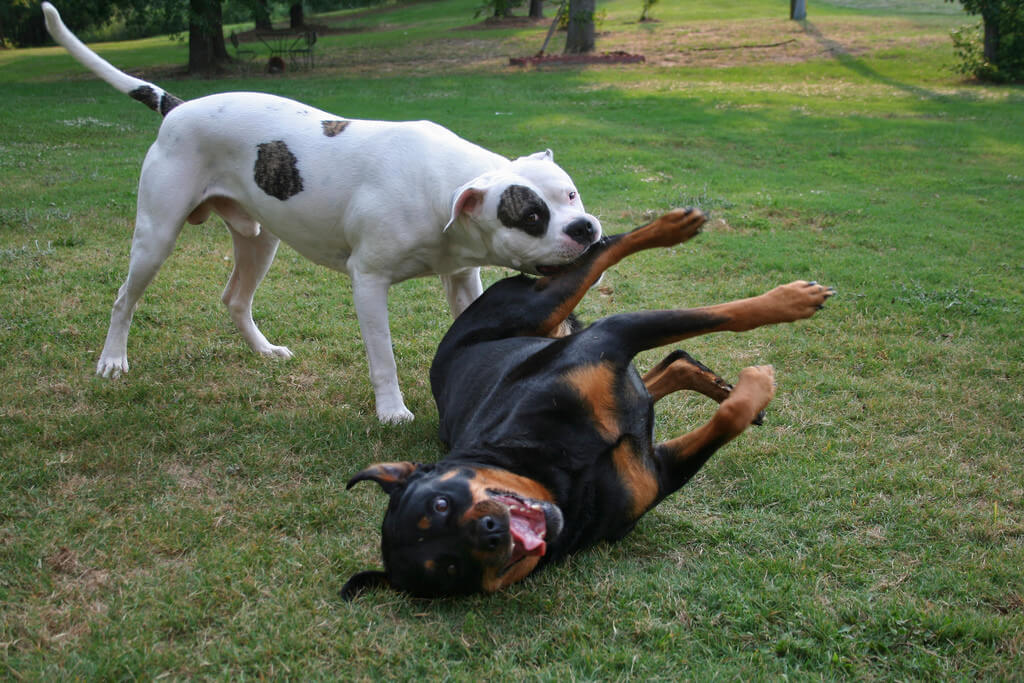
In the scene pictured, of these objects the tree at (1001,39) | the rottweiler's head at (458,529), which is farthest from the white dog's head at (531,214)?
the tree at (1001,39)

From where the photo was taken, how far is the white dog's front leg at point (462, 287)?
528 centimetres

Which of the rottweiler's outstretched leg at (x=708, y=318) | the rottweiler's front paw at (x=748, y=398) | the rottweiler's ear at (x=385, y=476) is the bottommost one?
the rottweiler's ear at (x=385, y=476)

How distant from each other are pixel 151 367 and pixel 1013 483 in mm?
5047

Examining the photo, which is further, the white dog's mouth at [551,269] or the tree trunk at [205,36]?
the tree trunk at [205,36]

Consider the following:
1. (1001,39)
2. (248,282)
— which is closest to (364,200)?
(248,282)

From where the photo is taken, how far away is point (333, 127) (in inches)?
196

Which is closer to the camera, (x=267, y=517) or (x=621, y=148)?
Answer: (x=267, y=517)

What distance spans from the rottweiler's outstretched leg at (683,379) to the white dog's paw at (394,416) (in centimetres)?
139

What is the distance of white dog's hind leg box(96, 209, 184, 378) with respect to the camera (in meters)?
5.21

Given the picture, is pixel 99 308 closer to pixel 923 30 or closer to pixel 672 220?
pixel 672 220

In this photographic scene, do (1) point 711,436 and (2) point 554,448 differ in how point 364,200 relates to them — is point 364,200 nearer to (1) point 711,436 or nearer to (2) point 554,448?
(2) point 554,448

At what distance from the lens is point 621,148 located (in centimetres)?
1309

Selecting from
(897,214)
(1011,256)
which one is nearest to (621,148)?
(897,214)

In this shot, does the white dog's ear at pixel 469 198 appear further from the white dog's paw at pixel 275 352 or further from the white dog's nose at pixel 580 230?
the white dog's paw at pixel 275 352
